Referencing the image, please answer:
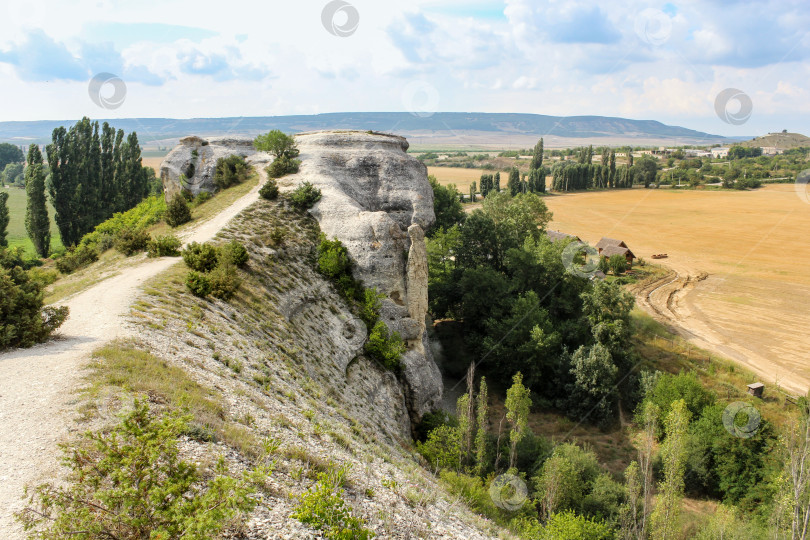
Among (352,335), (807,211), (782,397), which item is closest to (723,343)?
(782,397)

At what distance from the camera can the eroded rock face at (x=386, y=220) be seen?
28.3m

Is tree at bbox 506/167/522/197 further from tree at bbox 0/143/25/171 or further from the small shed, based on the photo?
tree at bbox 0/143/25/171

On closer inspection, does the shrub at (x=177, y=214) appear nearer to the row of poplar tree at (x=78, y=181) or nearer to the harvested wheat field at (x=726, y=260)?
the row of poplar tree at (x=78, y=181)

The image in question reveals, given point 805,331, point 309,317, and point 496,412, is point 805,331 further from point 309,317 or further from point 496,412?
point 309,317

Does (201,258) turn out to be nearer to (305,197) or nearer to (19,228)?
(305,197)

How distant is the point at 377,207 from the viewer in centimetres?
3656

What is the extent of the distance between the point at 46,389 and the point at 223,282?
30.7 ft

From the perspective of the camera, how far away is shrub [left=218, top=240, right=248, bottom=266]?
21.8 meters

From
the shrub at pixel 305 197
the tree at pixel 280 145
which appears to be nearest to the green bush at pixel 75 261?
the shrub at pixel 305 197

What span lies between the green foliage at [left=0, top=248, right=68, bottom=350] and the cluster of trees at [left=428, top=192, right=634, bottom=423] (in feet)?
97.2

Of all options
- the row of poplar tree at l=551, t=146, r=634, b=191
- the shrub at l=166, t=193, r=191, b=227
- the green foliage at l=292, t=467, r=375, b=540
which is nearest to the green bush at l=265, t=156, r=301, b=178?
the shrub at l=166, t=193, r=191, b=227

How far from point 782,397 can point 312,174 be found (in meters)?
39.5

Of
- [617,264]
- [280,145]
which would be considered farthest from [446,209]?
[617,264]

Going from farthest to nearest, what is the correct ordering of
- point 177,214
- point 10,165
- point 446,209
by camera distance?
point 10,165, point 446,209, point 177,214
